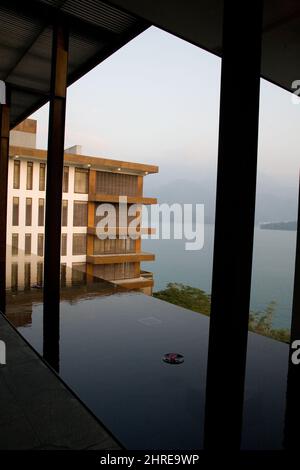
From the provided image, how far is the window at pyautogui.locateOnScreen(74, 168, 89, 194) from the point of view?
30.1 meters

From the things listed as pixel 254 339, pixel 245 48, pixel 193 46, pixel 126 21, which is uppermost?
pixel 126 21

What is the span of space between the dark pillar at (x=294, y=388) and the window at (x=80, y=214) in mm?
27748

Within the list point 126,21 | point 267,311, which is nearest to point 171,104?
point 267,311

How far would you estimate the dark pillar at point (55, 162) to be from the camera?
5.77 meters

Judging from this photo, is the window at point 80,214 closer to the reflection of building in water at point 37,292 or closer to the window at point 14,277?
the window at point 14,277

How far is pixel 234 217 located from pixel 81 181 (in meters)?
29.5

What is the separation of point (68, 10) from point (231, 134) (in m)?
4.92

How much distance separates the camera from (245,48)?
6.77ft

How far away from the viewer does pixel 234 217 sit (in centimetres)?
211

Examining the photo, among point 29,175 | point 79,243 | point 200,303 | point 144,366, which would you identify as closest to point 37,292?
point 144,366

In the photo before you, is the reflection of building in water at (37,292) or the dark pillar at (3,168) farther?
the dark pillar at (3,168)

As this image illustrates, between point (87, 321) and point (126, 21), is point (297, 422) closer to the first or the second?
point (87, 321)

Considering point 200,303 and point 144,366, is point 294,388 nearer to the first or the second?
point 144,366

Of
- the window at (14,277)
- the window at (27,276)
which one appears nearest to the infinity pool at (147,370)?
the window at (14,277)
